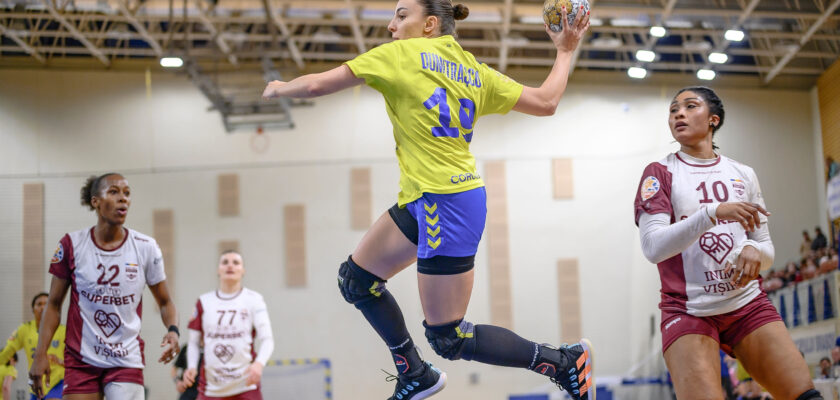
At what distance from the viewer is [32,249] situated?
33.3 feet

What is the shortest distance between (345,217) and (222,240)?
155 centimetres

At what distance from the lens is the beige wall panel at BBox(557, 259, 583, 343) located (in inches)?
406

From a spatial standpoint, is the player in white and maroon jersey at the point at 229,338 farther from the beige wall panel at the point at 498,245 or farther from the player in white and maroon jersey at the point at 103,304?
the beige wall panel at the point at 498,245

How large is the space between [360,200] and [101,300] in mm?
6282

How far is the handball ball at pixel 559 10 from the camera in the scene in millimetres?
3479

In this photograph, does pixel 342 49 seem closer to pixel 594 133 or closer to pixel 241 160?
pixel 241 160

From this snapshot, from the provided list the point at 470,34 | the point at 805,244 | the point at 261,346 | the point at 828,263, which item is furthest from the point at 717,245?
the point at 470,34

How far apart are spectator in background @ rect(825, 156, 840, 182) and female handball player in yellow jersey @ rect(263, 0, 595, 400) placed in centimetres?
1274

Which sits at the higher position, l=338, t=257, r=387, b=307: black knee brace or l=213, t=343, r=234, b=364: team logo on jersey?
l=338, t=257, r=387, b=307: black knee brace

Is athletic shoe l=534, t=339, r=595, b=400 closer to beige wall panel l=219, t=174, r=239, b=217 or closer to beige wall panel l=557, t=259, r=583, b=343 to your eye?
beige wall panel l=557, t=259, r=583, b=343

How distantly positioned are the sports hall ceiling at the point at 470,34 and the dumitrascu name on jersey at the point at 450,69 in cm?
1033

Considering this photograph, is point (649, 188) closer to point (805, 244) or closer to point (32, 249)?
point (32, 249)

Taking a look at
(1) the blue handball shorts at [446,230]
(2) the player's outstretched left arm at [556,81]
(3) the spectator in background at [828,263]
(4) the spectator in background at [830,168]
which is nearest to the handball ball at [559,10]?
(2) the player's outstretched left arm at [556,81]

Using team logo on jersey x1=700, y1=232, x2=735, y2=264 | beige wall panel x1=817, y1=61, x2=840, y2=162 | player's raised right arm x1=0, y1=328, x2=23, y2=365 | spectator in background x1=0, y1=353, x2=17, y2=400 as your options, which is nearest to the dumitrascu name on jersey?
team logo on jersey x1=700, y1=232, x2=735, y2=264
